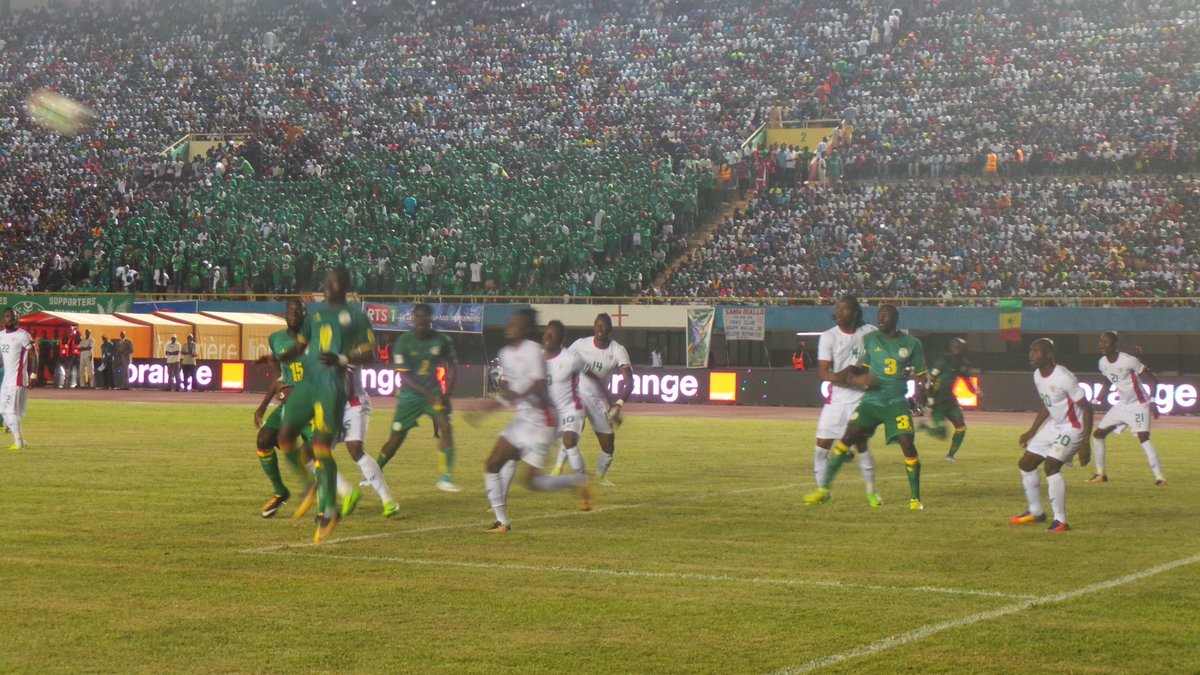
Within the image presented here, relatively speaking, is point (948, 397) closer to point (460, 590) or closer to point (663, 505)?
point (663, 505)

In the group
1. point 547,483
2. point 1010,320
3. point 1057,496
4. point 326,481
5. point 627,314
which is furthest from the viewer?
point 627,314

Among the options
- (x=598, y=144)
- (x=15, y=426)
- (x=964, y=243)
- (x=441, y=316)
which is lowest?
(x=15, y=426)

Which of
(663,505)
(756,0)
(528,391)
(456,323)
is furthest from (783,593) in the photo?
(756,0)

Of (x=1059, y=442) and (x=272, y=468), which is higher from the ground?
(x=1059, y=442)

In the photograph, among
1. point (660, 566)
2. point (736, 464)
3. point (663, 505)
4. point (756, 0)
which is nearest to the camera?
point (660, 566)

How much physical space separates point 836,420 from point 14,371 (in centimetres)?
1427

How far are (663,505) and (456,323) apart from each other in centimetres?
3274

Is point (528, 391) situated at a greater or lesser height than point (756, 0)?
lesser

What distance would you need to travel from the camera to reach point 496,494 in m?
13.9

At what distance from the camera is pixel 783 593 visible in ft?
34.8

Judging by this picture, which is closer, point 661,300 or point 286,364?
point 286,364

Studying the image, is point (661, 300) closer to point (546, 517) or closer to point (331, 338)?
point (546, 517)

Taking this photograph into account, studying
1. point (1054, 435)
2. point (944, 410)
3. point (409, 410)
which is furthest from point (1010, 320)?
point (409, 410)

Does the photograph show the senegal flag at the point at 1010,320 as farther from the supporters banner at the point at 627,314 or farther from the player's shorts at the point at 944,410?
the player's shorts at the point at 944,410
